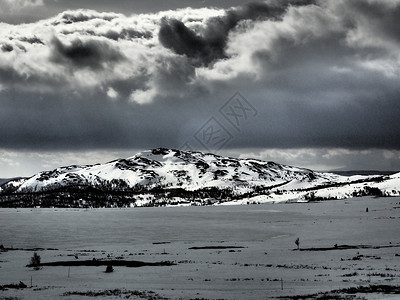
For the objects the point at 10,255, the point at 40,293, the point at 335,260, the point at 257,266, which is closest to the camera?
the point at 40,293

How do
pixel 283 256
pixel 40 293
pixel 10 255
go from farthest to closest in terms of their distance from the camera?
pixel 10 255
pixel 283 256
pixel 40 293

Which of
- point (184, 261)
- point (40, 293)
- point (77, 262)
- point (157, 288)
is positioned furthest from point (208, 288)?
point (77, 262)

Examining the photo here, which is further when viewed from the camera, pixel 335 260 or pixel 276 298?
pixel 335 260

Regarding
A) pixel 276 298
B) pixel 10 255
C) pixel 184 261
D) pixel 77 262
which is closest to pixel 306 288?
pixel 276 298

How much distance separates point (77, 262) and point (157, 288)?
23088 mm

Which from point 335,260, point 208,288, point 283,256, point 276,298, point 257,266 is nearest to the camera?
point 276,298

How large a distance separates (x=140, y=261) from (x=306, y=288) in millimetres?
27478

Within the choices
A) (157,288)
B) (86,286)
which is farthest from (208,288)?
(86,286)

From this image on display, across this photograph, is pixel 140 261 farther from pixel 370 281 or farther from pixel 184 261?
pixel 370 281

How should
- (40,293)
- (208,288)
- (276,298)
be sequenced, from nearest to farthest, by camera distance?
(276,298), (40,293), (208,288)

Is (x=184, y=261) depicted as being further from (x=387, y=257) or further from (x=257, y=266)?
(x=387, y=257)

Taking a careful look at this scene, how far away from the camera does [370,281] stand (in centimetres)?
4112

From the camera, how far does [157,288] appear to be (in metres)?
Result: 40.8

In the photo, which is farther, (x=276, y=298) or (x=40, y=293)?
(x=40, y=293)
